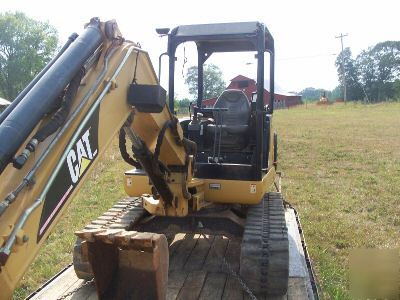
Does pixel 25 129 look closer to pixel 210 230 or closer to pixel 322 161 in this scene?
pixel 210 230

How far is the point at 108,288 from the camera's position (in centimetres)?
365

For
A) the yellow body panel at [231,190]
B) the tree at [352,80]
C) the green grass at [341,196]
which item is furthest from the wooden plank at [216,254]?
the tree at [352,80]

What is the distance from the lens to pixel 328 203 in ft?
27.1

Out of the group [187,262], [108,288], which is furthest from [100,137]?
[187,262]

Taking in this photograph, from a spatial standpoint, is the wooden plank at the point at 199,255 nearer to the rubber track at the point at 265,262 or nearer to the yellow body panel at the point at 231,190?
the yellow body panel at the point at 231,190

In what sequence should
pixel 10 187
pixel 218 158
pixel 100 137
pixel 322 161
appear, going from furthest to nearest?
1. pixel 322 161
2. pixel 218 158
3. pixel 100 137
4. pixel 10 187

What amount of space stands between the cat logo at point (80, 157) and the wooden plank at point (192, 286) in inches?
89.3

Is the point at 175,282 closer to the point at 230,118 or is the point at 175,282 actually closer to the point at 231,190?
the point at 231,190

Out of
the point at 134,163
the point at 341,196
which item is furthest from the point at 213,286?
the point at 341,196

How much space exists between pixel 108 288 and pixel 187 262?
176 centimetres

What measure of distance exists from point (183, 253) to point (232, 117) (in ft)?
5.97

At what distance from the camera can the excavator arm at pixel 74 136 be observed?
2.17 metres

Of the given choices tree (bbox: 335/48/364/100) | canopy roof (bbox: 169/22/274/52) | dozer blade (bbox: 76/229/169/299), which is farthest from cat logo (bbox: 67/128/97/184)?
tree (bbox: 335/48/364/100)

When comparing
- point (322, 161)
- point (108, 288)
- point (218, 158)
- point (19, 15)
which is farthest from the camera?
point (19, 15)
